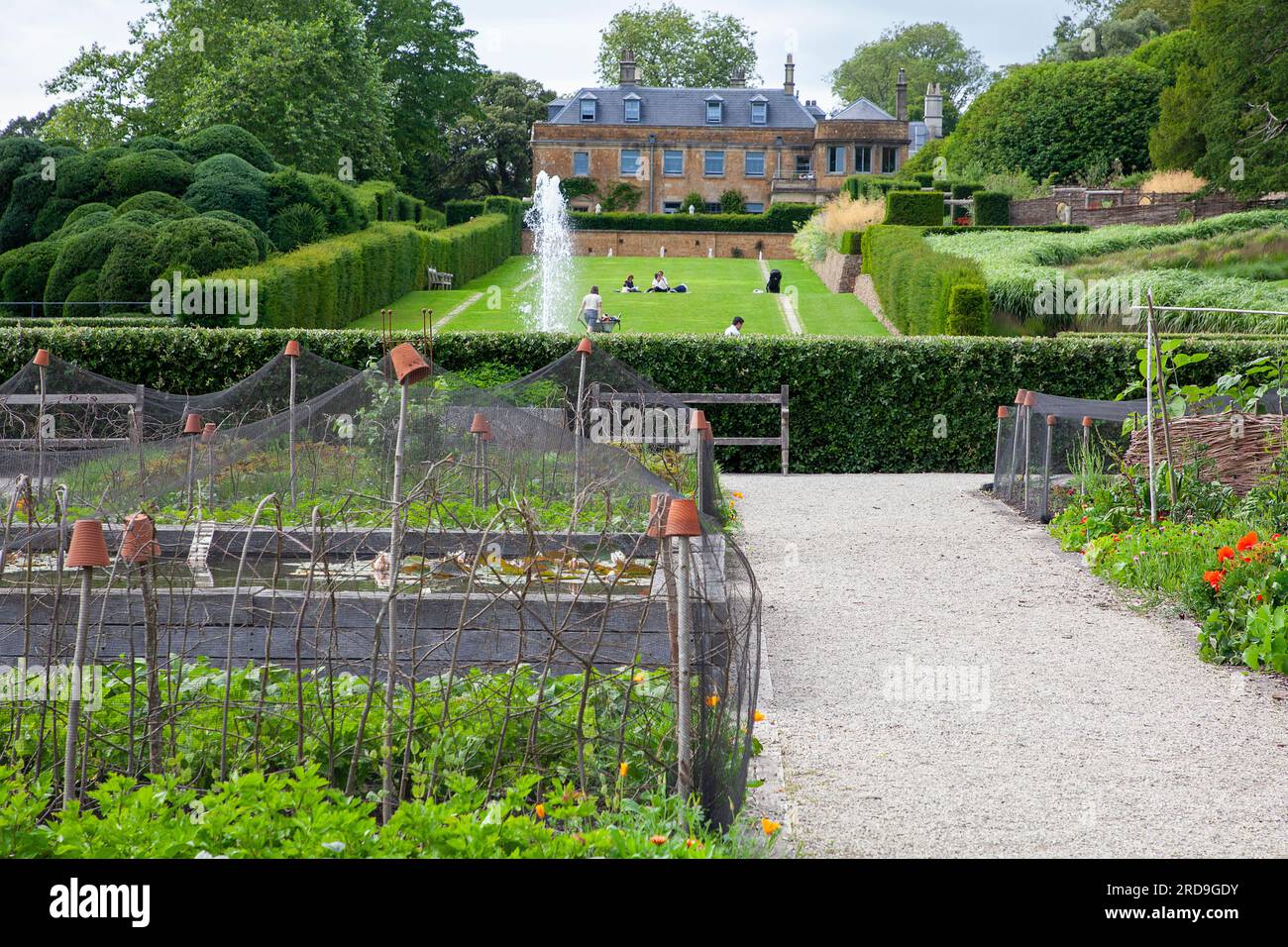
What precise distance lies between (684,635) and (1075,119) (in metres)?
46.4

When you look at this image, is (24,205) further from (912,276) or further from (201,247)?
(912,276)

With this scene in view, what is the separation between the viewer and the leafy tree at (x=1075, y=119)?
45.2 m

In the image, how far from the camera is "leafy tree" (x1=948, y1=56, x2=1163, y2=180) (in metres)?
45.2

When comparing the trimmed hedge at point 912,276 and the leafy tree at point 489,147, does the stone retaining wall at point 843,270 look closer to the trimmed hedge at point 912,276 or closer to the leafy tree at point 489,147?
the trimmed hedge at point 912,276

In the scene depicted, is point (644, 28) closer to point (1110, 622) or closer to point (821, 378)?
point (821, 378)

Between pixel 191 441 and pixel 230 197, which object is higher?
pixel 230 197

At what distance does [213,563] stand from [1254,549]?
19.9ft

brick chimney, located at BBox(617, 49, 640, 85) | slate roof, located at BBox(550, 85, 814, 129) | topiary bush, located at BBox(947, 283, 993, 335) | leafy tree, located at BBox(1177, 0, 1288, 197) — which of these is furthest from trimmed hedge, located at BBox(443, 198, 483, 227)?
topiary bush, located at BBox(947, 283, 993, 335)

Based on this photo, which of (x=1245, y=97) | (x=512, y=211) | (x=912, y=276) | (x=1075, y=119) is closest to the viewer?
(x=912, y=276)

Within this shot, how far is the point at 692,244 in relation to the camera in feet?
150

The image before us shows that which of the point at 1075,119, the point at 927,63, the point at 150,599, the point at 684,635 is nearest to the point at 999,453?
the point at 684,635

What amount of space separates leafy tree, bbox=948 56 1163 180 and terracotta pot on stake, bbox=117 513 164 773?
45.2 metres

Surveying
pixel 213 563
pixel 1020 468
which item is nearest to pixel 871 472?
pixel 1020 468

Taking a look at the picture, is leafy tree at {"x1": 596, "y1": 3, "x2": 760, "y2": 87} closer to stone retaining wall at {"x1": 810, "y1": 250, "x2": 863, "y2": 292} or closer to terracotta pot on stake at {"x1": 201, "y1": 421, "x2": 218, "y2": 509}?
stone retaining wall at {"x1": 810, "y1": 250, "x2": 863, "y2": 292}
